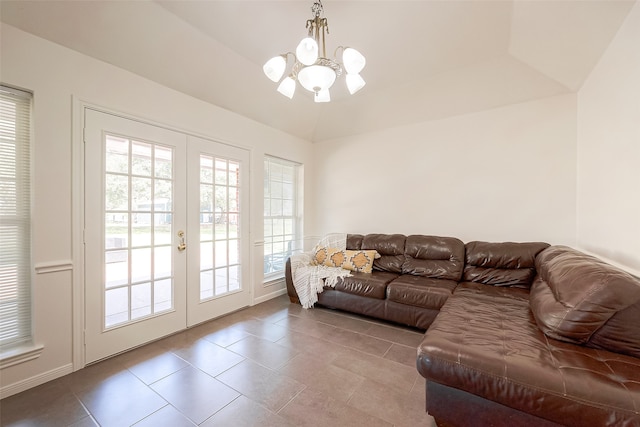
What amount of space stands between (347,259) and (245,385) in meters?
1.98

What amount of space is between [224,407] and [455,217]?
332 cm

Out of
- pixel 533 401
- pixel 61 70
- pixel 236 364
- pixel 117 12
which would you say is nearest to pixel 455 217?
pixel 533 401

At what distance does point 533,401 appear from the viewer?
1.18 meters

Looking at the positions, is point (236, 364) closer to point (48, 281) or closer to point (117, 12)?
point (48, 281)

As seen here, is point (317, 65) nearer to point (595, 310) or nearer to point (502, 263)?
point (595, 310)

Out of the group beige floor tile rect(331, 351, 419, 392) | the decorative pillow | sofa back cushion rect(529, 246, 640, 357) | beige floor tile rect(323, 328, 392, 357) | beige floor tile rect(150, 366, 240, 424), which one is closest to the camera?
sofa back cushion rect(529, 246, 640, 357)

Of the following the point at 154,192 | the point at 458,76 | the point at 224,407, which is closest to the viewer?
the point at 224,407

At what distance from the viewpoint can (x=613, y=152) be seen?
2107mm

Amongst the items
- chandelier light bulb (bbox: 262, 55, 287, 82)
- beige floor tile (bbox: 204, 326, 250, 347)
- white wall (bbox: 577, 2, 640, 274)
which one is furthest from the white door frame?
white wall (bbox: 577, 2, 640, 274)

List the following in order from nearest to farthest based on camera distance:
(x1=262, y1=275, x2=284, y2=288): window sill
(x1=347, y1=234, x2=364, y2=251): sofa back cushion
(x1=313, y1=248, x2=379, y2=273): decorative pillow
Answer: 1. (x1=313, y1=248, x2=379, y2=273): decorative pillow
2. (x1=262, y1=275, x2=284, y2=288): window sill
3. (x1=347, y1=234, x2=364, y2=251): sofa back cushion

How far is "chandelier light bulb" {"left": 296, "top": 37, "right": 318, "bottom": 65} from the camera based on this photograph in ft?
5.34

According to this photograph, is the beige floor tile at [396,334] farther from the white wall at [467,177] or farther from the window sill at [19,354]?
the window sill at [19,354]

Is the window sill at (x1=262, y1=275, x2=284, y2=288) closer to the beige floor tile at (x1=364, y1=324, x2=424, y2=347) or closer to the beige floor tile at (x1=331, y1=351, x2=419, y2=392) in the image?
the beige floor tile at (x1=364, y1=324, x2=424, y2=347)

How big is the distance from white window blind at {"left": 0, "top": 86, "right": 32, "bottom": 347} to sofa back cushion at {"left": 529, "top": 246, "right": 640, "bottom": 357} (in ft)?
11.7
